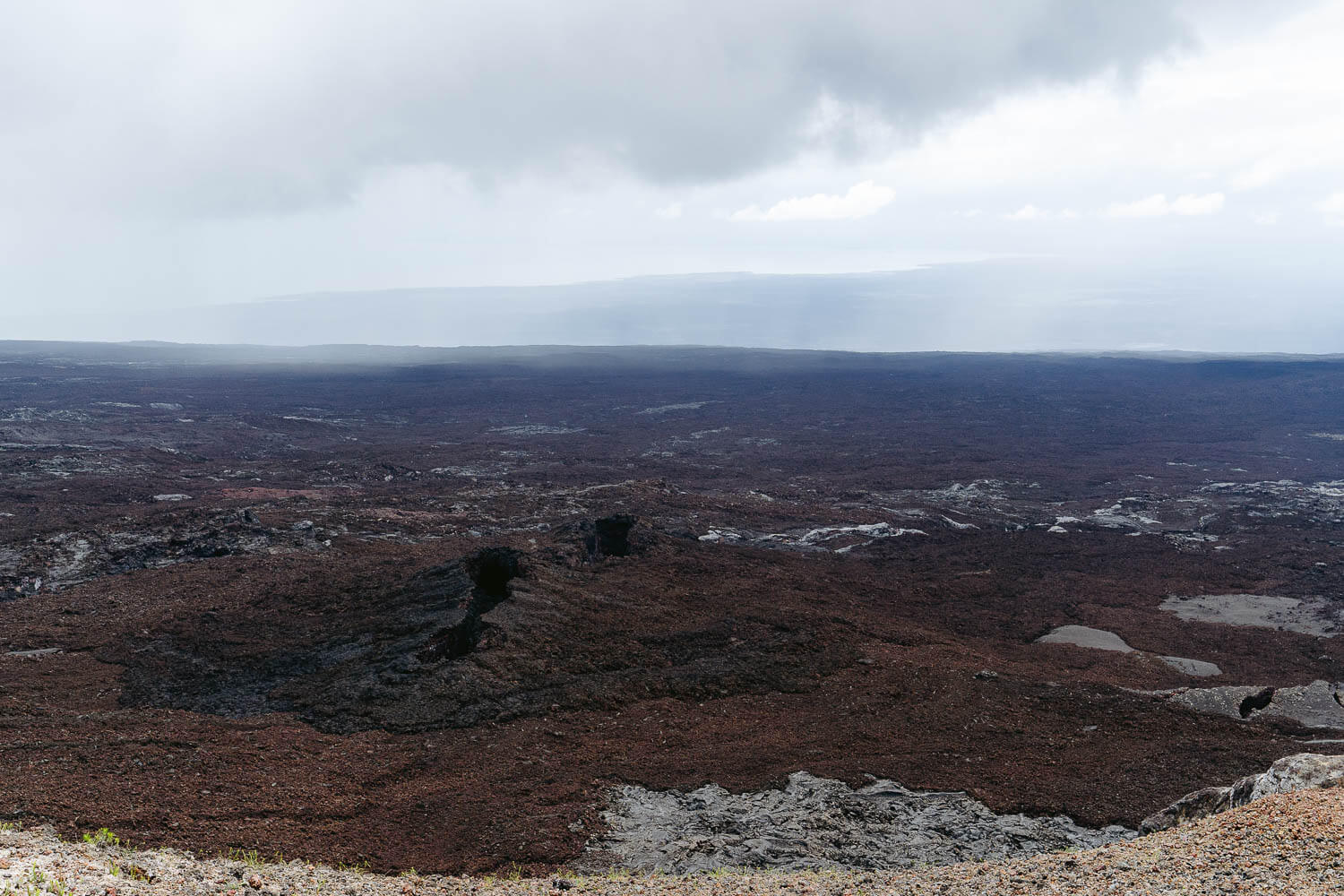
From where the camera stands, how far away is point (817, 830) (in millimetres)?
10266

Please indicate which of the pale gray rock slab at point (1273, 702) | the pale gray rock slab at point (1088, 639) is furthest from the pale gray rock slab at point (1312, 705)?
the pale gray rock slab at point (1088, 639)

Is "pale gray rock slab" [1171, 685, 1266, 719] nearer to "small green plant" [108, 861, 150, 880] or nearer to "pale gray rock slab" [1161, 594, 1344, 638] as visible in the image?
"pale gray rock slab" [1161, 594, 1344, 638]

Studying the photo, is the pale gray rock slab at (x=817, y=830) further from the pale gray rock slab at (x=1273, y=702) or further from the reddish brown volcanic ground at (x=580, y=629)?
the pale gray rock slab at (x=1273, y=702)

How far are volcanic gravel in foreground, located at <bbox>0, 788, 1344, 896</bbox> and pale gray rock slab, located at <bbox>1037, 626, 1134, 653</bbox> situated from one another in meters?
14.4

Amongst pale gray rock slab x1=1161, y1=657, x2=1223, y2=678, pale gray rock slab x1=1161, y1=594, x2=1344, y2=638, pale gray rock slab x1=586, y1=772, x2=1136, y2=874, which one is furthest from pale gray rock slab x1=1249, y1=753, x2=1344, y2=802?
pale gray rock slab x1=1161, y1=594, x2=1344, y2=638

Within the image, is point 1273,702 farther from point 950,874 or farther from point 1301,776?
point 950,874

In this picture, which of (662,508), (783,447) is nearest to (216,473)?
(662,508)

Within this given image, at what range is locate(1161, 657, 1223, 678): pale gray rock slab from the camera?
1852 cm

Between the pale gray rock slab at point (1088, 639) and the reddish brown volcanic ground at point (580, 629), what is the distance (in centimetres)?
57

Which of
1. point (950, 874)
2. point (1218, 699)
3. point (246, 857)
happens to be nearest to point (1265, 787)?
point (950, 874)

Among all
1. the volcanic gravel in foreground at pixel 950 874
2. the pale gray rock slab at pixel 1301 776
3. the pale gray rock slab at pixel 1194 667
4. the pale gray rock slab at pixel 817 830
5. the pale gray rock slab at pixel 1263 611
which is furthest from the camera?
the pale gray rock slab at pixel 1263 611

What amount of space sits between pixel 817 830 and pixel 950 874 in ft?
8.68

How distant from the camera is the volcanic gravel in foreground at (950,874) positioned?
605 centimetres

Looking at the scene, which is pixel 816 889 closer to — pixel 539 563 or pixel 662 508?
pixel 539 563
